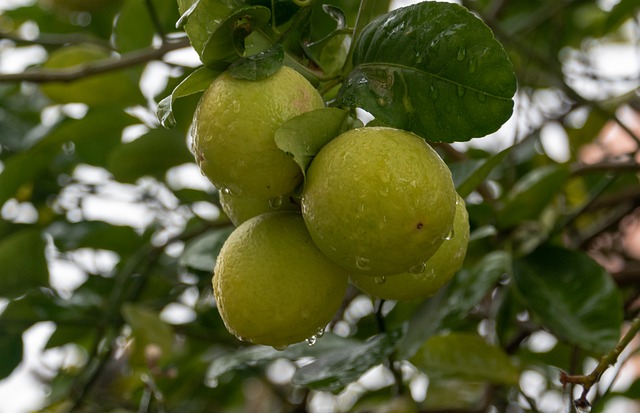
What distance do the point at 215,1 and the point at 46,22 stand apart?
160cm

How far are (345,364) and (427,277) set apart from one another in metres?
0.30

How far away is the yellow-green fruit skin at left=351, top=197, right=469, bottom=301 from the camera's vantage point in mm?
750

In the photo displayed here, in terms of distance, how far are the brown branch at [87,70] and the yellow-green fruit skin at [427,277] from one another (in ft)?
2.24

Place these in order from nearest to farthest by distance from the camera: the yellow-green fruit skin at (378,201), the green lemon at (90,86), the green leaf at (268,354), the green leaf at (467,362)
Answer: the yellow-green fruit skin at (378,201)
the green leaf at (268,354)
the green leaf at (467,362)
the green lemon at (90,86)

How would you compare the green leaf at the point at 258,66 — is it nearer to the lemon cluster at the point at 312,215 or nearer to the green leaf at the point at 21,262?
the lemon cluster at the point at 312,215

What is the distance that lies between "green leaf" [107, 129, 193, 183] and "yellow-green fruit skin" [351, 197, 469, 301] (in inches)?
32.1

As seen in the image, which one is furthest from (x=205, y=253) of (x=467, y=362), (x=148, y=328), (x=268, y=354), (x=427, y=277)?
(x=427, y=277)

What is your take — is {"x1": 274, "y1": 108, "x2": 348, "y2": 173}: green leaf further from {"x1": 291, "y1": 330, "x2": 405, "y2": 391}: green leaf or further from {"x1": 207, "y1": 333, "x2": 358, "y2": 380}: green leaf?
{"x1": 207, "y1": 333, "x2": 358, "y2": 380}: green leaf

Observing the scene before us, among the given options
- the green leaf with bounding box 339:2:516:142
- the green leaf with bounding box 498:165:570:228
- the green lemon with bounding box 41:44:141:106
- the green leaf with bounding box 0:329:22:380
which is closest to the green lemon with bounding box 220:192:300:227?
the green leaf with bounding box 339:2:516:142

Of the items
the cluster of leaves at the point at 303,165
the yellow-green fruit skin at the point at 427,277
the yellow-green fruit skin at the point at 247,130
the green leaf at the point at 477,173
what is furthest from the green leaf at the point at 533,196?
the yellow-green fruit skin at the point at 247,130

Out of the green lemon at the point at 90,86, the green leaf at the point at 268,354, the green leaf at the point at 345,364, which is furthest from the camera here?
the green lemon at the point at 90,86

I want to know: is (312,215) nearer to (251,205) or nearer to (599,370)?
(251,205)

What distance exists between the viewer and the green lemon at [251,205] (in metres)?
0.76

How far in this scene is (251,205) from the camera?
2.60ft
